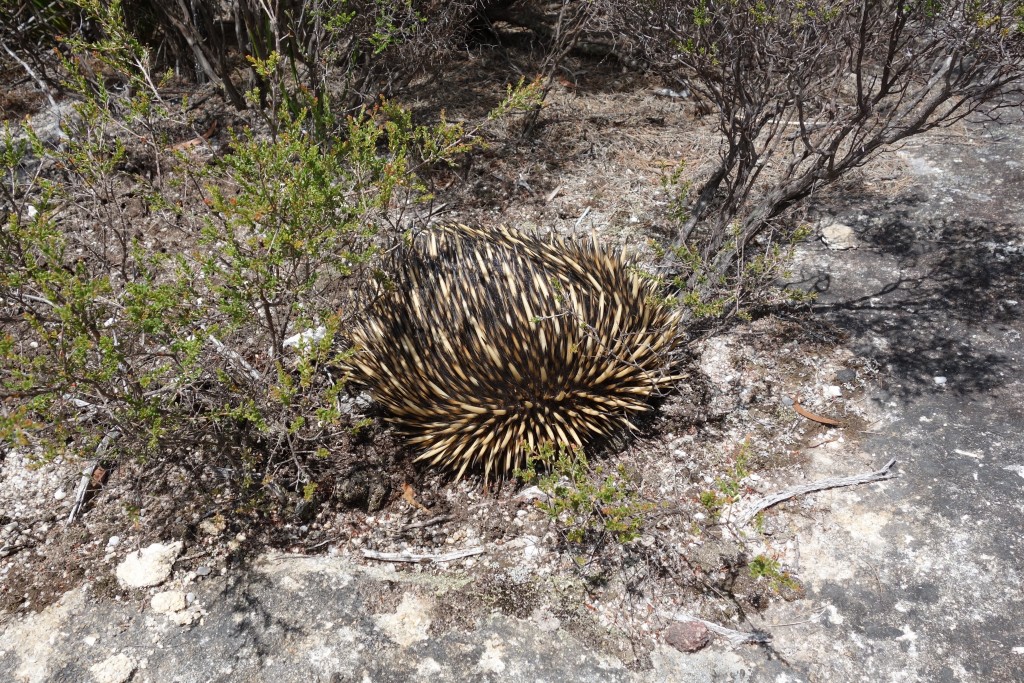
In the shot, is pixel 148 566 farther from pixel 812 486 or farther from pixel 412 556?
pixel 812 486

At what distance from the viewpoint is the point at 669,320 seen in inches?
121

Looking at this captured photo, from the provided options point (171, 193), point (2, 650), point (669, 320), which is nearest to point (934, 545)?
point (669, 320)

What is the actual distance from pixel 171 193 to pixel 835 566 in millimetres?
4289

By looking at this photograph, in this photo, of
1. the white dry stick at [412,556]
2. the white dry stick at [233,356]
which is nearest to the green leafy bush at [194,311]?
the white dry stick at [233,356]

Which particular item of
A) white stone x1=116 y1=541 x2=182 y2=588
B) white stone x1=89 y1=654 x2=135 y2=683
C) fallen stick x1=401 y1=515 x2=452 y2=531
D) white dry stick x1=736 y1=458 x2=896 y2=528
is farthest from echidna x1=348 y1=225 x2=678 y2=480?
white stone x1=89 y1=654 x2=135 y2=683

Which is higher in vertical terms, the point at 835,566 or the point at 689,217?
the point at 689,217

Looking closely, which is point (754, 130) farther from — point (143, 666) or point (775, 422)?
point (143, 666)

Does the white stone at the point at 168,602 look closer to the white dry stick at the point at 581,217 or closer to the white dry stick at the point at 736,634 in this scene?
the white dry stick at the point at 736,634

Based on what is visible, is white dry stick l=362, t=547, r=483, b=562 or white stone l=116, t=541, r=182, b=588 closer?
white stone l=116, t=541, r=182, b=588

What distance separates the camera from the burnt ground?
229 centimetres

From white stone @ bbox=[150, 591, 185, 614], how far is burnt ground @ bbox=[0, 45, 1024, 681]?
0.03m

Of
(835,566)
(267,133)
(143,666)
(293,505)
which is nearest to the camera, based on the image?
(143,666)

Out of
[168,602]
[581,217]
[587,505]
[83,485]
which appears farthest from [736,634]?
[581,217]

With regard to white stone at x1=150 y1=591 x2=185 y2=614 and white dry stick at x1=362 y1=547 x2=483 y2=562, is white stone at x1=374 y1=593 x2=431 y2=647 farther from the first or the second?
white stone at x1=150 y1=591 x2=185 y2=614
